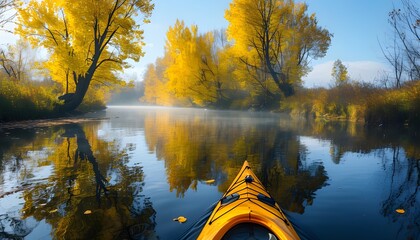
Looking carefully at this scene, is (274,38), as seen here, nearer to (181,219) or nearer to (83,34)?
(83,34)

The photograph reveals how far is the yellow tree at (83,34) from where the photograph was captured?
2283cm

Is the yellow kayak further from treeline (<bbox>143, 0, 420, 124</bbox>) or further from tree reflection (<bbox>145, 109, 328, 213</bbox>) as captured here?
treeline (<bbox>143, 0, 420, 124</bbox>)

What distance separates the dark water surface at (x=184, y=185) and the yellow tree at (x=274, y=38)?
21.3m

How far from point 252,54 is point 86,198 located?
1196 inches

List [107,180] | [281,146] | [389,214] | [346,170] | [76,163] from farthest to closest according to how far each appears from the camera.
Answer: [281,146], [76,163], [346,170], [107,180], [389,214]

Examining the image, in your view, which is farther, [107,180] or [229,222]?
[107,180]

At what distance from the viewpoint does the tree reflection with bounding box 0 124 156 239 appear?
15.5ft

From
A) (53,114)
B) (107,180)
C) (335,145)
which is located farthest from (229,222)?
(53,114)

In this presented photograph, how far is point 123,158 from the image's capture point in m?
10.2

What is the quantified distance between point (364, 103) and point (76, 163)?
18213 mm

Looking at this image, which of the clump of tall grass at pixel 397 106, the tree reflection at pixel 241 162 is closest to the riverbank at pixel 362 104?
the clump of tall grass at pixel 397 106

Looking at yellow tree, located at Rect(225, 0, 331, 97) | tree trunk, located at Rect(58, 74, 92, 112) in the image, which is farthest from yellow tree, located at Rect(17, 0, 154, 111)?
yellow tree, located at Rect(225, 0, 331, 97)

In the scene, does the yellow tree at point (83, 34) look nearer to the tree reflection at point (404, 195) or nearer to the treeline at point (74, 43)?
the treeline at point (74, 43)

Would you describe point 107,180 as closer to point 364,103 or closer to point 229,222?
point 229,222
